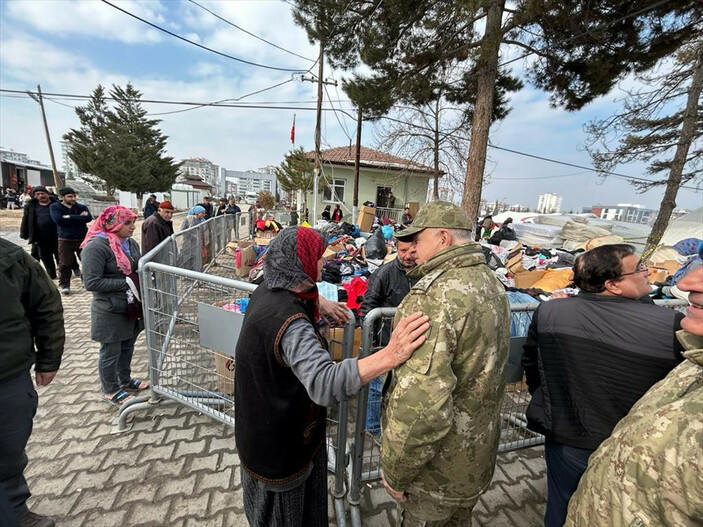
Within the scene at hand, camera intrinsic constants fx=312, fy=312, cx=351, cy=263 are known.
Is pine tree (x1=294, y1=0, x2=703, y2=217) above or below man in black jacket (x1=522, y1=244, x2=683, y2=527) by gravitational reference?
above

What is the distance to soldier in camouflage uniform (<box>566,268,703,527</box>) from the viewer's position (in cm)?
78

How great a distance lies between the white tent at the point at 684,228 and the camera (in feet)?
31.7

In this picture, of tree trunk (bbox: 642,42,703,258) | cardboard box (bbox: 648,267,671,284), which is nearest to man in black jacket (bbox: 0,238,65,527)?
cardboard box (bbox: 648,267,671,284)

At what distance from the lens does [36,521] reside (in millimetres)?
1922

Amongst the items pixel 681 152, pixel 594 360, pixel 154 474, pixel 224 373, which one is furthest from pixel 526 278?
pixel 681 152

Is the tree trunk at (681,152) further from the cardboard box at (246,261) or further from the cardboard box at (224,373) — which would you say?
the cardboard box at (224,373)

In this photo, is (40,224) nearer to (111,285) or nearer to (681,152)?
(111,285)

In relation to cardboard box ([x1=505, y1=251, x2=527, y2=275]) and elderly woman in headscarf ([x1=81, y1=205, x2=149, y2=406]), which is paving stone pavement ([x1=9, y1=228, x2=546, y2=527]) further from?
cardboard box ([x1=505, y1=251, x2=527, y2=275])

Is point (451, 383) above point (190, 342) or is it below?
above

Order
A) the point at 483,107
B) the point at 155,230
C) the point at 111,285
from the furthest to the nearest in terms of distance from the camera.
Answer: the point at 483,107 → the point at 155,230 → the point at 111,285

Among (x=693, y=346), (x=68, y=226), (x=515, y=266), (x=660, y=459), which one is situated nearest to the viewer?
(x=660, y=459)

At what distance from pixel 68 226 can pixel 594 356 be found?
301 inches

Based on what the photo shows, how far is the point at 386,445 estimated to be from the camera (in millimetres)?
1307

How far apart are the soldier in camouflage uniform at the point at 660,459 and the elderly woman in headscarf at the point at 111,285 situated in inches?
134
